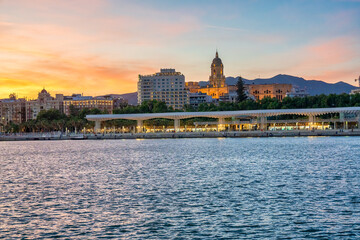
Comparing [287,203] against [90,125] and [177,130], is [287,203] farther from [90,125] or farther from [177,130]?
[90,125]

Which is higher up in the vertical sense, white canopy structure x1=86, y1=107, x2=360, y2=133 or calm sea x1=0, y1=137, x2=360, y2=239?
white canopy structure x1=86, y1=107, x2=360, y2=133

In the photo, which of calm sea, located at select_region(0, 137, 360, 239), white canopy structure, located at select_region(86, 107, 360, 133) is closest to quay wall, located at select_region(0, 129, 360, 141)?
white canopy structure, located at select_region(86, 107, 360, 133)

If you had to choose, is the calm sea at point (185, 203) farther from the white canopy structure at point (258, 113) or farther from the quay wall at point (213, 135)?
the white canopy structure at point (258, 113)

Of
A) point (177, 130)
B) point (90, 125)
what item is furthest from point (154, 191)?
point (90, 125)

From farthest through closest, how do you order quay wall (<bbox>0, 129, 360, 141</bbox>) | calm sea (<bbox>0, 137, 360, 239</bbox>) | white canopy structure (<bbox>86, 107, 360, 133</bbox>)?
1. white canopy structure (<bbox>86, 107, 360, 133</bbox>)
2. quay wall (<bbox>0, 129, 360, 141</bbox>)
3. calm sea (<bbox>0, 137, 360, 239</bbox>)

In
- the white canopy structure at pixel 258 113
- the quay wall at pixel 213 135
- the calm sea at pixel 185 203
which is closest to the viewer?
the calm sea at pixel 185 203

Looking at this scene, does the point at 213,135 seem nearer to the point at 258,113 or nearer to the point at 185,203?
the point at 258,113

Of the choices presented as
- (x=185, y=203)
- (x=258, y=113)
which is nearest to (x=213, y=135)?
(x=258, y=113)

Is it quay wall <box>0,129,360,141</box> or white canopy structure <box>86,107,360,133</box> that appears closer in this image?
quay wall <box>0,129,360,141</box>

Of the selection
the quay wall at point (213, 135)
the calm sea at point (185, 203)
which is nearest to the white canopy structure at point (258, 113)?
the quay wall at point (213, 135)

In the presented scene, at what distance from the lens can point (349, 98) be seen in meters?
166

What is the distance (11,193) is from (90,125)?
150 meters

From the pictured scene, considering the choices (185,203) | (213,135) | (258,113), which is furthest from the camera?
(258,113)

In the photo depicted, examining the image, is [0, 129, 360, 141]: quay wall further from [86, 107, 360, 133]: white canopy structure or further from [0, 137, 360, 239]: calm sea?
[0, 137, 360, 239]: calm sea
